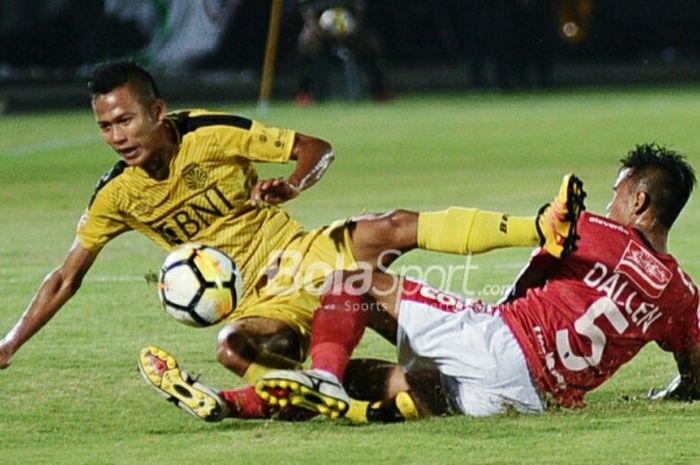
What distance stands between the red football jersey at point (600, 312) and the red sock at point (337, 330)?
566mm

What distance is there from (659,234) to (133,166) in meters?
2.17

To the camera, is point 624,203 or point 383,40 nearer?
point 624,203

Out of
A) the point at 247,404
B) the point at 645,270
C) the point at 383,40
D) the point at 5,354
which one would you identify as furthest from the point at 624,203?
the point at 383,40

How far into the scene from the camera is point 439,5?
100ft

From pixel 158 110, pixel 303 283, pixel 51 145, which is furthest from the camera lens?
pixel 51 145

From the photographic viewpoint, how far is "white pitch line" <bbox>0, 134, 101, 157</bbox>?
63.6 ft

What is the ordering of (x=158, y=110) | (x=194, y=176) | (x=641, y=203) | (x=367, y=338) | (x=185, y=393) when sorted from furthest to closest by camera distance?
(x=367, y=338)
(x=194, y=176)
(x=158, y=110)
(x=641, y=203)
(x=185, y=393)

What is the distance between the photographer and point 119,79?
6.76 m

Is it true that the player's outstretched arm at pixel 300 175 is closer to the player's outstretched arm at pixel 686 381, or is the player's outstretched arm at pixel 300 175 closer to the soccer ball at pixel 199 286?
the soccer ball at pixel 199 286

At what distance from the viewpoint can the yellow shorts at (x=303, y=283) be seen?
6.61m

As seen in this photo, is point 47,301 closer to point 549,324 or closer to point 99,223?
point 99,223

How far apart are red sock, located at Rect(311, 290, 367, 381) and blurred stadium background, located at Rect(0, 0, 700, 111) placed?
20799mm

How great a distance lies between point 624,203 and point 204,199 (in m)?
1.76

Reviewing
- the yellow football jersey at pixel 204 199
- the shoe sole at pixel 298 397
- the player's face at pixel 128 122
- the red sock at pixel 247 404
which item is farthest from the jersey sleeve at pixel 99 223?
the shoe sole at pixel 298 397
